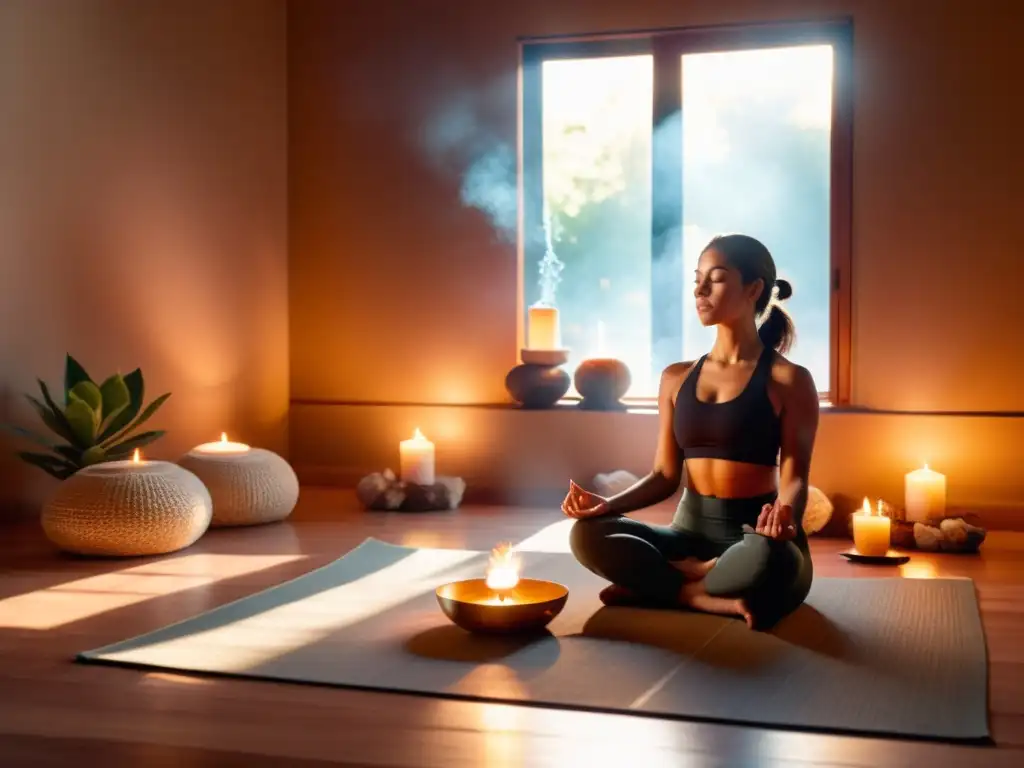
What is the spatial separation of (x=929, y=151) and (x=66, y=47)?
2.90 m

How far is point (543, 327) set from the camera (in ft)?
14.5

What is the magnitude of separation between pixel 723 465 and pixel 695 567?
9.3 inches

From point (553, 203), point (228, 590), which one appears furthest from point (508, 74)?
point (228, 590)

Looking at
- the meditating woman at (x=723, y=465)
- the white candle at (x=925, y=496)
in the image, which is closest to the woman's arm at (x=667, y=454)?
the meditating woman at (x=723, y=465)

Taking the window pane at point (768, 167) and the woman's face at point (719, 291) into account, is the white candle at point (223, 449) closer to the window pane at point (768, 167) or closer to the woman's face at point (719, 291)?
the window pane at point (768, 167)

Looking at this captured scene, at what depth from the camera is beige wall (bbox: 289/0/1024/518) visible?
160 inches

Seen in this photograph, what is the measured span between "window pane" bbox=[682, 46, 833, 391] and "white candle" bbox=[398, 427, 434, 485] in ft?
3.51

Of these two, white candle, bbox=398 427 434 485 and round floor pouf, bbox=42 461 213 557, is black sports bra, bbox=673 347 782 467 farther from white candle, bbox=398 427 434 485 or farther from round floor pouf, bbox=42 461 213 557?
white candle, bbox=398 427 434 485

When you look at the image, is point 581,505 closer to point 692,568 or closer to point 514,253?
point 692,568

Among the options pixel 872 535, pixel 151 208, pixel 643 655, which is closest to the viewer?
pixel 643 655

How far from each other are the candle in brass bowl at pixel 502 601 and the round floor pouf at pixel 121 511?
1149mm

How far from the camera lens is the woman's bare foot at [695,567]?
2570 mm

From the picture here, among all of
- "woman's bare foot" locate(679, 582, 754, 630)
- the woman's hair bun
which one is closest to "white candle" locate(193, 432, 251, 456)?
"woman's bare foot" locate(679, 582, 754, 630)

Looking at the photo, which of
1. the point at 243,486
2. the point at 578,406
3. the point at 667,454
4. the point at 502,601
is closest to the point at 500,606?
the point at 502,601
